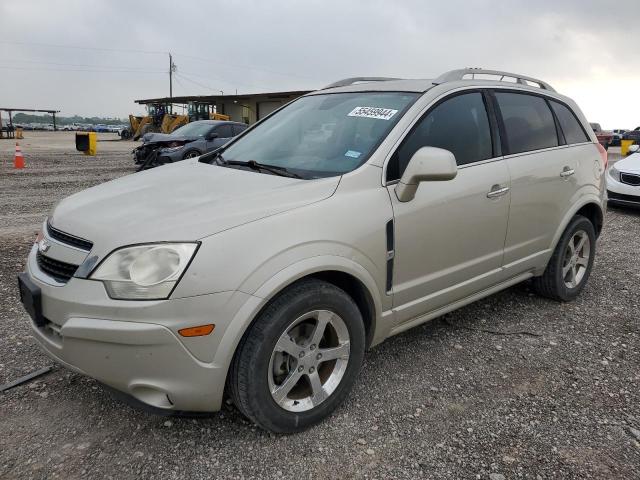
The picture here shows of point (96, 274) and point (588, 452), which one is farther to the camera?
point (588, 452)

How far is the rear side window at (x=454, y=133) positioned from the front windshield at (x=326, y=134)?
15 cm

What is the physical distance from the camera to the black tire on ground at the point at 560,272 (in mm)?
4008

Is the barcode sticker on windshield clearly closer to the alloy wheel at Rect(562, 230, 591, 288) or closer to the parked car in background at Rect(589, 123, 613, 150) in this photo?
the alloy wheel at Rect(562, 230, 591, 288)

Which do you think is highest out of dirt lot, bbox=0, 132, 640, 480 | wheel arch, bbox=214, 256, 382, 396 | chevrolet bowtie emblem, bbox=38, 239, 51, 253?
chevrolet bowtie emblem, bbox=38, 239, 51, 253

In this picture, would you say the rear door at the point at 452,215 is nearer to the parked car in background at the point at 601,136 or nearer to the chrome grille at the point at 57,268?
the chrome grille at the point at 57,268

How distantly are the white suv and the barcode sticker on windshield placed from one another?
13mm

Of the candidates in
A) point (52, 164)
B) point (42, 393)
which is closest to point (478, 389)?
point (42, 393)

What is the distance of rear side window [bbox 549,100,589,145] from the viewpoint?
160 inches

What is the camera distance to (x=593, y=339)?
3607mm

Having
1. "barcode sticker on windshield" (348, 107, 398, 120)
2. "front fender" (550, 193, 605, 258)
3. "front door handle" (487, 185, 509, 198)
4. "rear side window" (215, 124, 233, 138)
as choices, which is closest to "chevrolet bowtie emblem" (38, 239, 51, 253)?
"barcode sticker on windshield" (348, 107, 398, 120)

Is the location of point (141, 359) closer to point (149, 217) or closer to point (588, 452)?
point (149, 217)

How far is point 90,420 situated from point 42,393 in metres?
0.44

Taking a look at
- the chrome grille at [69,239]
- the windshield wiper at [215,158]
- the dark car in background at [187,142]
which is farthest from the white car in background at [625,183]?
the chrome grille at [69,239]

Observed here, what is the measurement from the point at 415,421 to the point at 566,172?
7.86 ft
